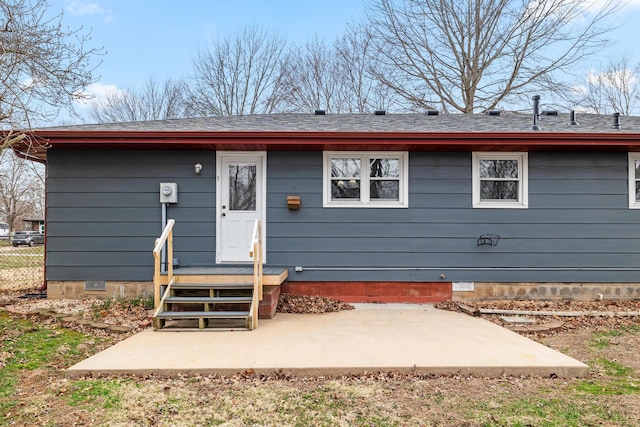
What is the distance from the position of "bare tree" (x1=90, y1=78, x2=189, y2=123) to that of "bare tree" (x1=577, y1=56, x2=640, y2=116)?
2190cm

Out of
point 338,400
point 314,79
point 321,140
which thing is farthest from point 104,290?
point 314,79

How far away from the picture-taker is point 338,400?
2715 mm

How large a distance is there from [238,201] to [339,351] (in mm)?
3261

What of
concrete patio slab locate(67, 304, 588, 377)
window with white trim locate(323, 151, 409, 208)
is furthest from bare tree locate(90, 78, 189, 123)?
concrete patio slab locate(67, 304, 588, 377)

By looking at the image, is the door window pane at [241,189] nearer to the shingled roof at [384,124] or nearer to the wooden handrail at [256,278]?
the shingled roof at [384,124]

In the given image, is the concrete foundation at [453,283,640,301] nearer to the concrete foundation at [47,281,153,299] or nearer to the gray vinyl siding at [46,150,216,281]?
the gray vinyl siding at [46,150,216,281]

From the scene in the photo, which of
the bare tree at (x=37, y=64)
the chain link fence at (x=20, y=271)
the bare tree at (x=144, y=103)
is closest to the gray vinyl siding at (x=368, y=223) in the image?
the bare tree at (x=37, y=64)

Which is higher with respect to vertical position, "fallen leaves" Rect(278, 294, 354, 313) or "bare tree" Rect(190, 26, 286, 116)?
"bare tree" Rect(190, 26, 286, 116)

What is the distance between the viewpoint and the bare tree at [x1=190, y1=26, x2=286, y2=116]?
786 inches

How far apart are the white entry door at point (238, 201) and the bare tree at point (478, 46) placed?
11566 millimetres

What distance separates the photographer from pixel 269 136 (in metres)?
5.62

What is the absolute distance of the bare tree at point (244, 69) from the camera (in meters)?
20.0

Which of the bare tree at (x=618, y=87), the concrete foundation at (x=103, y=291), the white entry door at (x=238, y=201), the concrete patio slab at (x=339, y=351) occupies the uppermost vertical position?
the bare tree at (x=618, y=87)

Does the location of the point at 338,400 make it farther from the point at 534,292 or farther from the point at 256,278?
the point at 534,292
